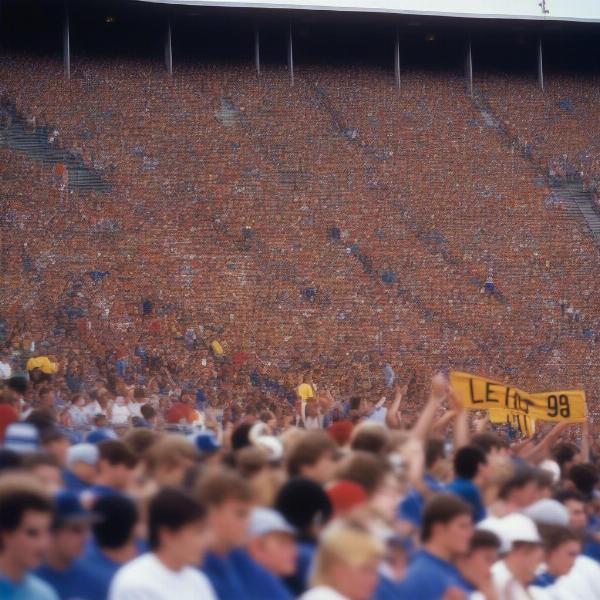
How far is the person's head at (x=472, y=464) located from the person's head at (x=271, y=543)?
2.72 m

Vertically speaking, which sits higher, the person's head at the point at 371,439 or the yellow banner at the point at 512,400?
the person's head at the point at 371,439

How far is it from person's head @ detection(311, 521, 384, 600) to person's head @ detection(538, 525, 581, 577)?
8.56ft

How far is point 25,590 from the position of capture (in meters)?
4.64

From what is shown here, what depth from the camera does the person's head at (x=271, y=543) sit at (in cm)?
534

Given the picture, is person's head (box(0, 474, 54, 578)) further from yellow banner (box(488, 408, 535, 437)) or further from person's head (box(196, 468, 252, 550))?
yellow banner (box(488, 408, 535, 437))

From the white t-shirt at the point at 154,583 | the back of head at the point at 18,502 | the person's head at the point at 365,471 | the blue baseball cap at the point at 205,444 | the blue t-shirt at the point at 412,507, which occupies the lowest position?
the blue t-shirt at the point at 412,507

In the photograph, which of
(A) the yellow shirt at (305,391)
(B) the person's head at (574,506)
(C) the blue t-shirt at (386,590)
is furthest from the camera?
(A) the yellow shirt at (305,391)

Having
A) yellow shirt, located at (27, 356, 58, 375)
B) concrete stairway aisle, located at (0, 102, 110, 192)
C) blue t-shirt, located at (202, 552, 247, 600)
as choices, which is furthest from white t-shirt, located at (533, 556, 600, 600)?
concrete stairway aisle, located at (0, 102, 110, 192)

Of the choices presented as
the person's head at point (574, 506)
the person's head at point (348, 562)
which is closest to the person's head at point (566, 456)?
the person's head at point (574, 506)

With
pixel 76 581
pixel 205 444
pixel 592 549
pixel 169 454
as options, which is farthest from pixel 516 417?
pixel 76 581

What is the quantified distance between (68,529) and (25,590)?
0.46m

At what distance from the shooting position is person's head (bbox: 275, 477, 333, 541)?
5.81m

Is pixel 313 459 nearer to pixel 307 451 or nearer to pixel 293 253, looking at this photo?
pixel 307 451

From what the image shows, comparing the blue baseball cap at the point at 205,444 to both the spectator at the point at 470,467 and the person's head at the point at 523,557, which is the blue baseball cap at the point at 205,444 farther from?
the person's head at the point at 523,557
